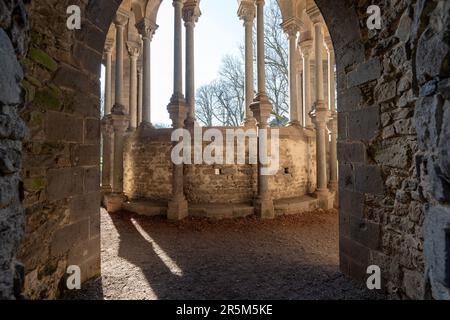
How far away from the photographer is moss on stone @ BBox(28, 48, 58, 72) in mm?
2039

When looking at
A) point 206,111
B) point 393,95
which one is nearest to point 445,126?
point 393,95

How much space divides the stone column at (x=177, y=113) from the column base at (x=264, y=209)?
1824 mm

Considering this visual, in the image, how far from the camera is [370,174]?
246cm

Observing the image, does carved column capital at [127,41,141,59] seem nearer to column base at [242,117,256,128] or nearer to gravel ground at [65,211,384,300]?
column base at [242,117,256,128]

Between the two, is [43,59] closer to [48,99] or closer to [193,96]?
[48,99]

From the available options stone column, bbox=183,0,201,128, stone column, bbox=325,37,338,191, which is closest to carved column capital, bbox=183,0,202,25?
stone column, bbox=183,0,201,128

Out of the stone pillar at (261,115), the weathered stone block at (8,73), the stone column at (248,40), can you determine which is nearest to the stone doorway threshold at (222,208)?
the stone pillar at (261,115)

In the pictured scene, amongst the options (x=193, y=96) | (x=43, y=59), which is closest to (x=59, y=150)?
(x=43, y=59)

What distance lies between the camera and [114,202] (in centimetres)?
695

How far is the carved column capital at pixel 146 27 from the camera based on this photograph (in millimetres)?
8039

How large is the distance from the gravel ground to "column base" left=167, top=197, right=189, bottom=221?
218mm

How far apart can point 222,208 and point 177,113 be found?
8.99 feet
